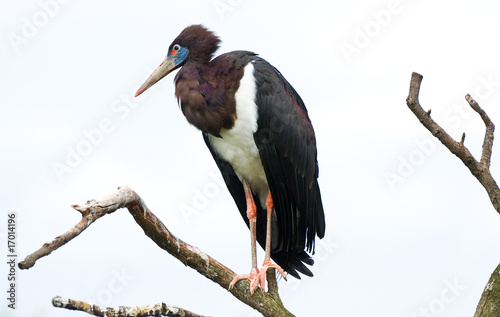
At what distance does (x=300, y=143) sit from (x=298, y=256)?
108 cm

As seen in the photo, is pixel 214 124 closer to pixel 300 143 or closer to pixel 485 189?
pixel 300 143

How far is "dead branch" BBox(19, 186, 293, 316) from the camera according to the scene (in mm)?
4012

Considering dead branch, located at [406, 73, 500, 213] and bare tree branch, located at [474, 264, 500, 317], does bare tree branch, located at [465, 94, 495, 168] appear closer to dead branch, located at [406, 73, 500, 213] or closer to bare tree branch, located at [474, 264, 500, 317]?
dead branch, located at [406, 73, 500, 213]

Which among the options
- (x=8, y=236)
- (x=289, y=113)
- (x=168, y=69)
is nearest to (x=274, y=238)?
(x=289, y=113)

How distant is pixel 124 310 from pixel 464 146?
8.23 ft

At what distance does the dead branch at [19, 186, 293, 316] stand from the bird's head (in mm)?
1894

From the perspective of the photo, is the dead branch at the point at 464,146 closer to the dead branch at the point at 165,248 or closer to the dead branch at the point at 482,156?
the dead branch at the point at 482,156

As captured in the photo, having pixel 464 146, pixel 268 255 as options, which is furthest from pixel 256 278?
pixel 464 146

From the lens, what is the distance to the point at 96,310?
423 centimetres

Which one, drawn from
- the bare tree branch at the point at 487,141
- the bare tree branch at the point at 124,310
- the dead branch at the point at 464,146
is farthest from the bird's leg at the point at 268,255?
the bare tree branch at the point at 487,141

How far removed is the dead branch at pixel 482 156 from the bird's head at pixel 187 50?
84.3 inches

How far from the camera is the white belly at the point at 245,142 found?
19.7 ft

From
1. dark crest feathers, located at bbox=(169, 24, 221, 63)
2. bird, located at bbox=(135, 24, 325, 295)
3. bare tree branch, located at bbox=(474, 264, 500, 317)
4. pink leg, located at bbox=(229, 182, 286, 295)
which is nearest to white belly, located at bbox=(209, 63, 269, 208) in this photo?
bird, located at bbox=(135, 24, 325, 295)

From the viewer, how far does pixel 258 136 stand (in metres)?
6.05
